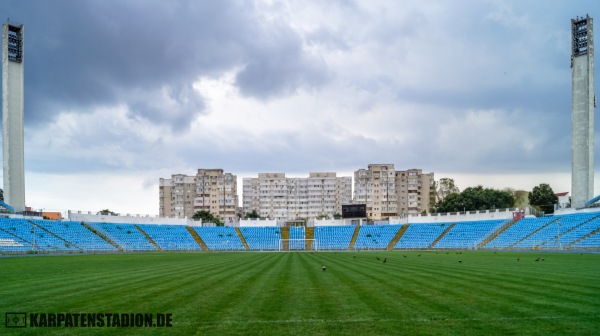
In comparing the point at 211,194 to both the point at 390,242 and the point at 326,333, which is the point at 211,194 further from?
the point at 326,333

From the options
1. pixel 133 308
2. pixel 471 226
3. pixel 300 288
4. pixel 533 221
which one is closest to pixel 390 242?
pixel 471 226

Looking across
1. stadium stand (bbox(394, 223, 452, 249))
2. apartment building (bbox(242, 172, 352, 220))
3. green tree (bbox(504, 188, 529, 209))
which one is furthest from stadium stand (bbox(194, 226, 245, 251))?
green tree (bbox(504, 188, 529, 209))

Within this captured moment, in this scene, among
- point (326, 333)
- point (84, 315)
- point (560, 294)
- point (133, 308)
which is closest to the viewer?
point (326, 333)

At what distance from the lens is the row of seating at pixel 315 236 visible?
208 ft

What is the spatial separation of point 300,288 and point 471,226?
71661mm

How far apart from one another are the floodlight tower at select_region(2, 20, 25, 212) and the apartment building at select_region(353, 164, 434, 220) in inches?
3624

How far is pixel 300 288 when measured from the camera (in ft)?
59.5

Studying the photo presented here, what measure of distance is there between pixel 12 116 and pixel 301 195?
328 feet

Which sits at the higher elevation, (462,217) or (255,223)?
(462,217)

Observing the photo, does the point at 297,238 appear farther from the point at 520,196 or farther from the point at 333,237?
the point at 520,196

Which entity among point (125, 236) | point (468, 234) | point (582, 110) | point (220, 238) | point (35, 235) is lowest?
point (220, 238)

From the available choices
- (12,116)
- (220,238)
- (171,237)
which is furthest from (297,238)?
(12,116)

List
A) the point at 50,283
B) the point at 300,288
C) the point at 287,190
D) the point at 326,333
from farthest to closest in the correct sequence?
the point at 287,190, the point at 50,283, the point at 300,288, the point at 326,333

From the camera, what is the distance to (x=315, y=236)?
310ft
